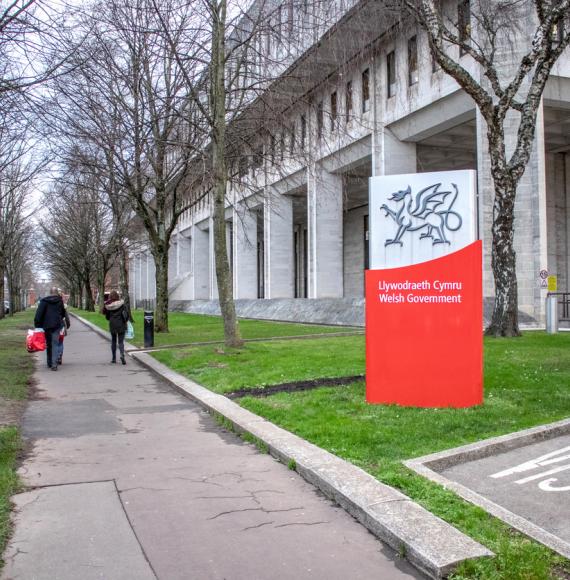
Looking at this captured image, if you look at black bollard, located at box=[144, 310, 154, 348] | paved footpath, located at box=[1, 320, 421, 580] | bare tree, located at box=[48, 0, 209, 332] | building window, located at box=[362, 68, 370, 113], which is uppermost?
building window, located at box=[362, 68, 370, 113]

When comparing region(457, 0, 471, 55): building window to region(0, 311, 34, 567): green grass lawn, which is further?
region(457, 0, 471, 55): building window

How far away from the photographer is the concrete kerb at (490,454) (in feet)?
12.1

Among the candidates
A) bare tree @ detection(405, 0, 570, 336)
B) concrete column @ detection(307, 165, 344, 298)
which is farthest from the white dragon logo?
concrete column @ detection(307, 165, 344, 298)

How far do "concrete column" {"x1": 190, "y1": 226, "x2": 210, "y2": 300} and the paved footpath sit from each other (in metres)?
52.3

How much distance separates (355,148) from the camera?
30.0 meters

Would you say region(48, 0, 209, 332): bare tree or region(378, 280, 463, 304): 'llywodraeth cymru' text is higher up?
region(48, 0, 209, 332): bare tree

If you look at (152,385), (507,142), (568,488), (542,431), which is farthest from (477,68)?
(568,488)

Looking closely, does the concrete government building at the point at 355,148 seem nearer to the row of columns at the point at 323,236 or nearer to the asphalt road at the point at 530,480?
the row of columns at the point at 323,236

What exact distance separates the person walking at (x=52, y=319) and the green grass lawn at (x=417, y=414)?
2.39 m

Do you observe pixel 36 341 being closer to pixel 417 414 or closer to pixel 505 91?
pixel 417 414

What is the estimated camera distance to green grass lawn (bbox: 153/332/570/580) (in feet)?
12.0

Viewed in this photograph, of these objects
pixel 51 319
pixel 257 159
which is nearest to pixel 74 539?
pixel 51 319

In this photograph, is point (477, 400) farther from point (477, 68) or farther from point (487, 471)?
point (477, 68)

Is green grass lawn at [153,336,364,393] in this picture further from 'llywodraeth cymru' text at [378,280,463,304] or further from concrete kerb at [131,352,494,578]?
concrete kerb at [131,352,494,578]
